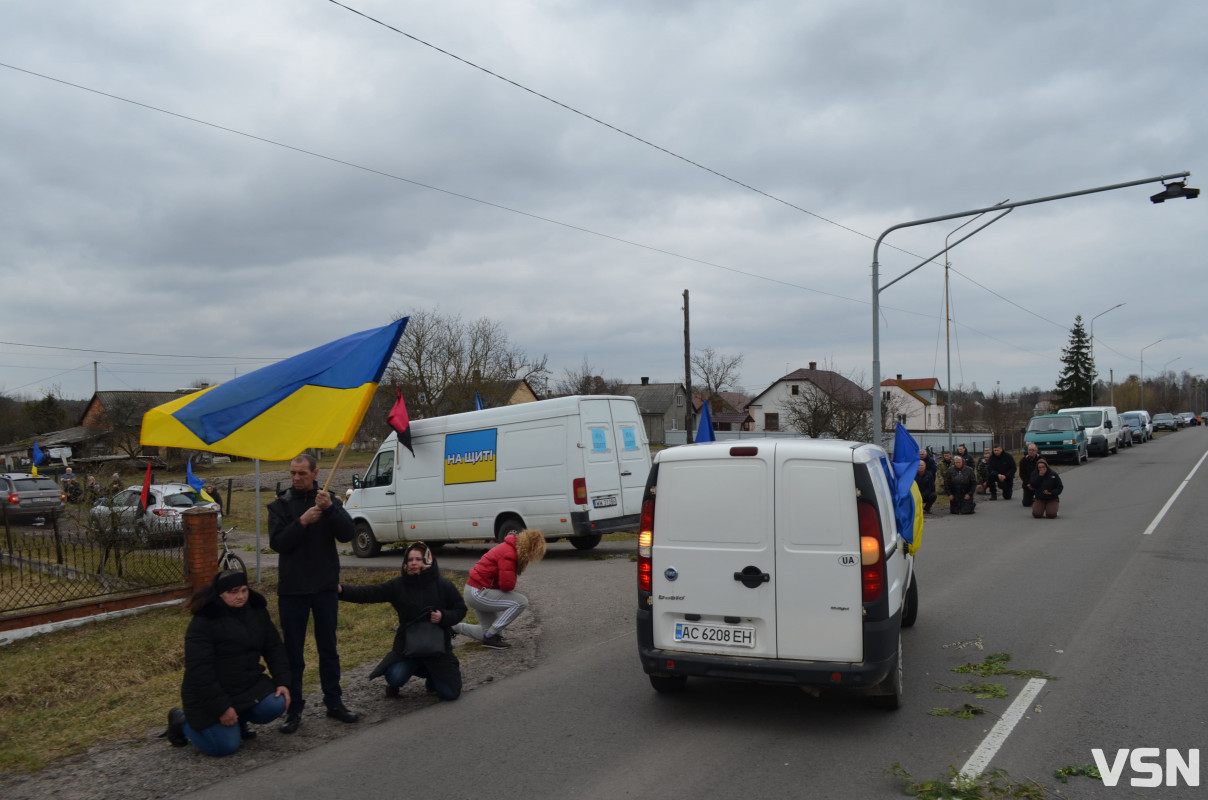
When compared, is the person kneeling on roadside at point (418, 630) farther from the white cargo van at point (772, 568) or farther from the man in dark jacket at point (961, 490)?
the man in dark jacket at point (961, 490)

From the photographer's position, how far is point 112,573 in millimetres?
13438

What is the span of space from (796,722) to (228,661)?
3738 mm

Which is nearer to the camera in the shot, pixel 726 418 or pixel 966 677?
pixel 966 677

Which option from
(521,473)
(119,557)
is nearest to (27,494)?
(119,557)

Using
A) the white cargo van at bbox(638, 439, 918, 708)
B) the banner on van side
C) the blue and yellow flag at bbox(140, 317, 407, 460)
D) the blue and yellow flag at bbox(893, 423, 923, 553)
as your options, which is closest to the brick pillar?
the banner on van side

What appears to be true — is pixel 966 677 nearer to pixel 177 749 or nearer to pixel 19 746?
pixel 177 749

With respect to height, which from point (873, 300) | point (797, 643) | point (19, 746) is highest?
point (873, 300)

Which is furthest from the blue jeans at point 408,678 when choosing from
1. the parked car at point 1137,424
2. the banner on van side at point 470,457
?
the parked car at point 1137,424

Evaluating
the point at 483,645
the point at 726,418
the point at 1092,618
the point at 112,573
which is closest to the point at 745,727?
the point at 483,645

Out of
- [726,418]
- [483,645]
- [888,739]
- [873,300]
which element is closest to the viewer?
[888,739]

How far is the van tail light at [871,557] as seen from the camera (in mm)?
5488

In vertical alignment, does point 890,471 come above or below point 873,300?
below

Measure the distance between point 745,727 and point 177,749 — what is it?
3.78m

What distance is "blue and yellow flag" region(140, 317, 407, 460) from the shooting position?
673 centimetres
